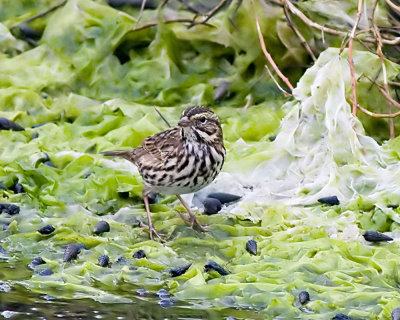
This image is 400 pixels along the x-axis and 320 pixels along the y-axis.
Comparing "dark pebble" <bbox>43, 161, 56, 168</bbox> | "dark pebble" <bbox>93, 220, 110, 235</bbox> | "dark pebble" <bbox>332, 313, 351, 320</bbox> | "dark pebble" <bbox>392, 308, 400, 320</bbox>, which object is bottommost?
"dark pebble" <bbox>43, 161, 56, 168</bbox>

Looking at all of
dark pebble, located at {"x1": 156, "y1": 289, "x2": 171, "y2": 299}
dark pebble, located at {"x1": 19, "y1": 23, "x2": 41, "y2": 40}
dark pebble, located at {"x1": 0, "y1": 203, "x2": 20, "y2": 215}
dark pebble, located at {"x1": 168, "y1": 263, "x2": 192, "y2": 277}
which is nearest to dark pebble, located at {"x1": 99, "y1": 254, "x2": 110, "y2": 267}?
dark pebble, located at {"x1": 168, "y1": 263, "x2": 192, "y2": 277}

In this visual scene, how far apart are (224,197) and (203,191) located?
10.9 inches

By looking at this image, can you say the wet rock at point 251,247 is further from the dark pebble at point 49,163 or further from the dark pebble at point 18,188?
the dark pebble at point 49,163

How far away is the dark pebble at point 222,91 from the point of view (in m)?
11.3

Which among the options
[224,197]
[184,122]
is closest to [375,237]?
[224,197]

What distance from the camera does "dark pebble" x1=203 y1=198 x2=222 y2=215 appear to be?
886 centimetres

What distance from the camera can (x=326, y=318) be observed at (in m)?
6.64

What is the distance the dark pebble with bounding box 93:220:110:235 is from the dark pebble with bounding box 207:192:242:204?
1073 mm

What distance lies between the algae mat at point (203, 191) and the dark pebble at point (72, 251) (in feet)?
0.24

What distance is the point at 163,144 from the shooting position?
8.64 metres

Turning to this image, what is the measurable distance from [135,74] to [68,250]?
13.6ft

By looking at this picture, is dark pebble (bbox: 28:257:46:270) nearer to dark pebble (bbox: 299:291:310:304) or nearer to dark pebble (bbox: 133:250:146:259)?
dark pebble (bbox: 133:250:146:259)

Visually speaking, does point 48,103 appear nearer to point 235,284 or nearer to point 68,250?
point 68,250

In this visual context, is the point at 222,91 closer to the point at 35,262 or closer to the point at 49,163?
the point at 49,163
